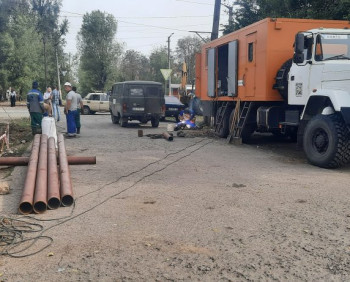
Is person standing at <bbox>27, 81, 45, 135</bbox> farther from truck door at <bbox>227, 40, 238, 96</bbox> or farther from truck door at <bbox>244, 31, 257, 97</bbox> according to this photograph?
truck door at <bbox>244, 31, 257, 97</bbox>

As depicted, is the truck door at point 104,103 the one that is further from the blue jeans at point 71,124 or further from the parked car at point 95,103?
the blue jeans at point 71,124

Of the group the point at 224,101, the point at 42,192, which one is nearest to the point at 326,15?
the point at 224,101

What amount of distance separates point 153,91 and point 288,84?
10.0 metres

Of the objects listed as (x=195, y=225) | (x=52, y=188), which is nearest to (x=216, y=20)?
(x=52, y=188)

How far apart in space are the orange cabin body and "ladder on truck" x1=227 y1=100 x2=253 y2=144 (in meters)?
0.31

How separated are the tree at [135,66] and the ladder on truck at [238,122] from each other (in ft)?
199

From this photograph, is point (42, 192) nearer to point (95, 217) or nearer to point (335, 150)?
point (95, 217)

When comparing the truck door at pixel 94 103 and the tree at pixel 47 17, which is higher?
the tree at pixel 47 17

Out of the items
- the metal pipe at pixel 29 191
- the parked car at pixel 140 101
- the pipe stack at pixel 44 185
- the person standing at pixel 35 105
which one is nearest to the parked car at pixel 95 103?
the parked car at pixel 140 101

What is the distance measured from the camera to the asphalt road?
3996 millimetres

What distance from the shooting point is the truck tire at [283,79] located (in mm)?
11531

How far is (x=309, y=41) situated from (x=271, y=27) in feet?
5.78

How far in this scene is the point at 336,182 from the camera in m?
7.82

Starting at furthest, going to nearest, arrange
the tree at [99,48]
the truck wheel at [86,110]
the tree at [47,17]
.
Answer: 1. the tree at [47,17]
2. the tree at [99,48]
3. the truck wheel at [86,110]
